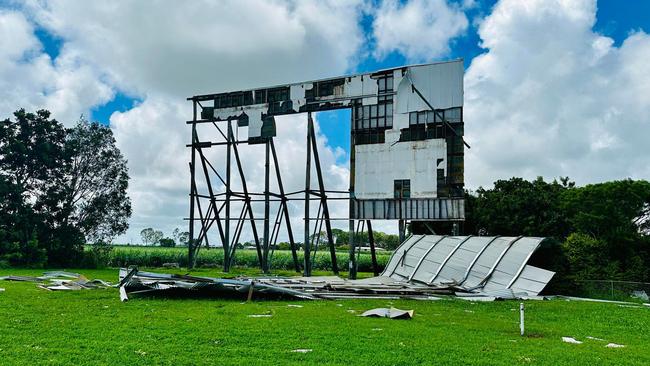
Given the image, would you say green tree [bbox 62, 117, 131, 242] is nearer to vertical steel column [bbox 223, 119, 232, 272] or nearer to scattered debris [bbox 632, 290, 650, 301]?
vertical steel column [bbox 223, 119, 232, 272]

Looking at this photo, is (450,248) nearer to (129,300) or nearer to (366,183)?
(366,183)

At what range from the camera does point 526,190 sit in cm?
4100

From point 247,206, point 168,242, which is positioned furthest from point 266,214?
point 168,242

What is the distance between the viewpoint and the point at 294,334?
33.4 feet

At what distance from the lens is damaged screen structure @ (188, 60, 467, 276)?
97.8 ft

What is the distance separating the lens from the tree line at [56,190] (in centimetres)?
3919

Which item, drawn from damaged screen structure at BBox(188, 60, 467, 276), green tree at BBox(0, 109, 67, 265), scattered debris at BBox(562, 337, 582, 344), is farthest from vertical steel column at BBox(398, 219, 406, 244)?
green tree at BBox(0, 109, 67, 265)

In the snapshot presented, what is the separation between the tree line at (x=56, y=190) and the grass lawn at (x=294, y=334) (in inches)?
1046

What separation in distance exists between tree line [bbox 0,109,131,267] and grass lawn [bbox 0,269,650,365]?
26562 millimetres

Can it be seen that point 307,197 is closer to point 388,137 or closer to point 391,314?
point 388,137

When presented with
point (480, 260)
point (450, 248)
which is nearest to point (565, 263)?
point (480, 260)

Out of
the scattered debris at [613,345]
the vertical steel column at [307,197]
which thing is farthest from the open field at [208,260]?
the scattered debris at [613,345]

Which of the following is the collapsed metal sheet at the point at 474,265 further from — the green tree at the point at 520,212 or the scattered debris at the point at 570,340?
the green tree at the point at 520,212

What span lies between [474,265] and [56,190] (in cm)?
3325
